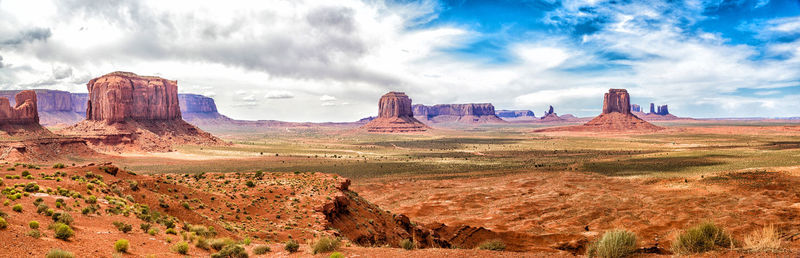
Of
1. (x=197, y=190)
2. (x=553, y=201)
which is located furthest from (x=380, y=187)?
(x=197, y=190)

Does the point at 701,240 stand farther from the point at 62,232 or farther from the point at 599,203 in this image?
the point at 599,203

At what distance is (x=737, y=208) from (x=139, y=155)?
4070 inches

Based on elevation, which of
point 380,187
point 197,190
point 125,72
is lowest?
point 380,187

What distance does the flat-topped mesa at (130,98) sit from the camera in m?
108

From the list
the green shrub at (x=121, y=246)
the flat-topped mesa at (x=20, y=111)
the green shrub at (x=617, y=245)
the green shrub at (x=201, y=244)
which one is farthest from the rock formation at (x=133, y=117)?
the green shrub at (x=617, y=245)

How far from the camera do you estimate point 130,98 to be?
11300 centimetres

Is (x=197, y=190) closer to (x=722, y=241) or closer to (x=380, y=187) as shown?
(x=722, y=241)

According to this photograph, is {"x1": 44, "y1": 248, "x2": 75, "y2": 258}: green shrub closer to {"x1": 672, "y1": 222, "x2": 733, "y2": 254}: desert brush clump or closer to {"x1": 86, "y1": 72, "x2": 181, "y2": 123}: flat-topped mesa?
{"x1": 672, "y1": 222, "x2": 733, "y2": 254}: desert brush clump

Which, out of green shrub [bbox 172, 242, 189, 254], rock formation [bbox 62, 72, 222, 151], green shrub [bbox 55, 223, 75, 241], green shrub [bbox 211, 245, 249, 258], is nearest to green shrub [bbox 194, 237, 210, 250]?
green shrub [bbox 172, 242, 189, 254]

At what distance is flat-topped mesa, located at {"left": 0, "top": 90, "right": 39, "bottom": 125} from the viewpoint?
7900 cm

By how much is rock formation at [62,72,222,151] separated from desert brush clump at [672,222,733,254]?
10952 cm

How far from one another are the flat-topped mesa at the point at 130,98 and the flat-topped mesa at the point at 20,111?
22.1 m

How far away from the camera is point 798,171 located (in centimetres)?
4756

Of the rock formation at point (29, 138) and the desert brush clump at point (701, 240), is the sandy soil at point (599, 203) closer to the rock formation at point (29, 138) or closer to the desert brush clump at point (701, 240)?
the desert brush clump at point (701, 240)
